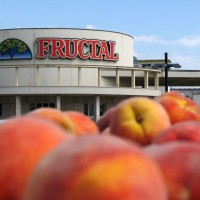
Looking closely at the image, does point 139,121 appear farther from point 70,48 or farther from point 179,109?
point 70,48

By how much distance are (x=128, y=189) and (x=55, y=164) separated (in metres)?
0.18

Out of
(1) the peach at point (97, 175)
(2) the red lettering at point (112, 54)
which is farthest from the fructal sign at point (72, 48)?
(1) the peach at point (97, 175)

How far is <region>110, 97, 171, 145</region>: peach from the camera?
185cm

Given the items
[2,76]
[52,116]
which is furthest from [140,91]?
[52,116]

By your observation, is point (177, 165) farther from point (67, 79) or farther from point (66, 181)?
point (67, 79)

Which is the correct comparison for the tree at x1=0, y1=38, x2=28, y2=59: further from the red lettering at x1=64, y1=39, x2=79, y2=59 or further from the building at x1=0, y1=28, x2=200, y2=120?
the red lettering at x1=64, y1=39, x2=79, y2=59

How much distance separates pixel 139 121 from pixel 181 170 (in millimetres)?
727

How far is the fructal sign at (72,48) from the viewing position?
41375mm

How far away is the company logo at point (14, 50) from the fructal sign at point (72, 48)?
3.80 feet

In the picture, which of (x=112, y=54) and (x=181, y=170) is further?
(x=112, y=54)

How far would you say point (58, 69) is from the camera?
4059 centimetres

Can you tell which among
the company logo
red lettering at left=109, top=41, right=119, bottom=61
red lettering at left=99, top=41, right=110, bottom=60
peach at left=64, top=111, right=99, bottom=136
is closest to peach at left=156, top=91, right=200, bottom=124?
peach at left=64, top=111, right=99, bottom=136

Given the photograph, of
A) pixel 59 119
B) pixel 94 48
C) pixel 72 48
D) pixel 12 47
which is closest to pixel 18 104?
pixel 12 47

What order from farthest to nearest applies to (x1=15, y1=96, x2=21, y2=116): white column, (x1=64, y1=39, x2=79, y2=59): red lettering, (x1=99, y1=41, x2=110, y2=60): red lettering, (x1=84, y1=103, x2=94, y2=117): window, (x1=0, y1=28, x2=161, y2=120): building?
(x1=99, y1=41, x2=110, y2=60): red lettering → (x1=84, y1=103, x2=94, y2=117): window → (x1=64, y1=39, x2=79, y2=59): red lettering → (x1=0, y1=28, x2=161, y2=120): building → (x1=15, y1=96, x2=21, y2=116): white column
